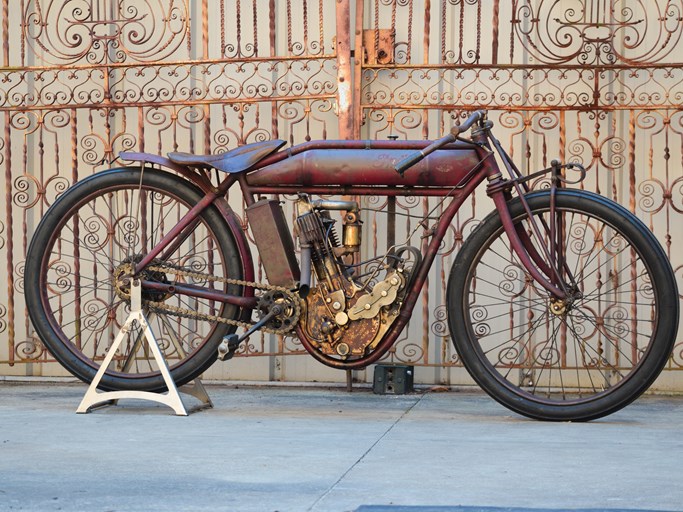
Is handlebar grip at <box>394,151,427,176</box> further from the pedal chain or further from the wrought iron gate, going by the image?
the wrought iron gate

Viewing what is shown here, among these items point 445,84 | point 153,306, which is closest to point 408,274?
point 153,306

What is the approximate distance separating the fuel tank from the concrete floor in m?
1.04

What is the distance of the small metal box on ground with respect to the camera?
5.92 metres

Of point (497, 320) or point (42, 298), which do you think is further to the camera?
point (497, 320)

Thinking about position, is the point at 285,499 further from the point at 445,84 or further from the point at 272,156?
the point at 445,84

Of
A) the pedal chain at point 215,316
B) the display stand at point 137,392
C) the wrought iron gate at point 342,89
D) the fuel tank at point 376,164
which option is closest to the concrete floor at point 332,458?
the display stand at point 137,392

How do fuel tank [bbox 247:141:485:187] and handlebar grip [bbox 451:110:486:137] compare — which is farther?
Result: fuel tank [bbox 247:141:485:187]

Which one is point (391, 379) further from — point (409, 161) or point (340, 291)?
point (409, 161)

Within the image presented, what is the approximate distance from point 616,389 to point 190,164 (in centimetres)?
207

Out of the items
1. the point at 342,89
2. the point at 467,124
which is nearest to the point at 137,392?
the point at 467,124

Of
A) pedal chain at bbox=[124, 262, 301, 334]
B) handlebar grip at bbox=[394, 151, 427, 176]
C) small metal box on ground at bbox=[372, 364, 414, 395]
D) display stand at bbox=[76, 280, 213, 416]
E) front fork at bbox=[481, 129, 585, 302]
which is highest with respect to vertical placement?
handlebar grip at bbox=[394, 151, 427, 176]

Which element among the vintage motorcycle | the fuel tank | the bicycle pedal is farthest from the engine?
the bicycle pedal

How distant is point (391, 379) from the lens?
5.94 m

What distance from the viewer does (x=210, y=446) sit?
4.04 metres
